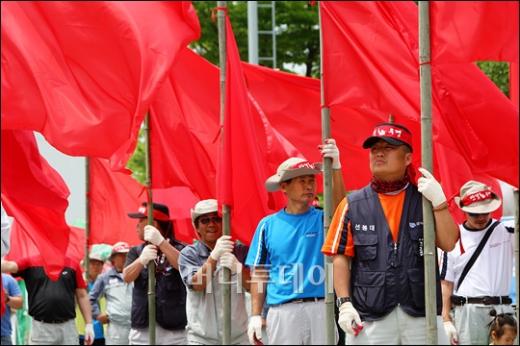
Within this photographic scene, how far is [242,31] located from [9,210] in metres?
19.4

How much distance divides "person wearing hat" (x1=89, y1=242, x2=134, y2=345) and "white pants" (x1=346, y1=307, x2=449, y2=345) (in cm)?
924

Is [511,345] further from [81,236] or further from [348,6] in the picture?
[81,236]

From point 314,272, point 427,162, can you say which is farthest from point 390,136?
point 314,272

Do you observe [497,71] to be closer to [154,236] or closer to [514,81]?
[154,236]

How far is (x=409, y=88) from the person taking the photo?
1256 cm

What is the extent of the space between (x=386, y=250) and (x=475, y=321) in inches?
190

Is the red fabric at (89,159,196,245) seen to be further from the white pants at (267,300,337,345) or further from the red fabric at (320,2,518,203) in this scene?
the white pants at (267,300,337,345)

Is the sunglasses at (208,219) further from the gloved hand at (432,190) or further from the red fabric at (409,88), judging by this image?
the gloved hand at (432,190)

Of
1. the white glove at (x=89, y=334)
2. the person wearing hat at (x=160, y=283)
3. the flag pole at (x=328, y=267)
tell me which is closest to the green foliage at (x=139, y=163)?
the white glove at (x=89, y=334)

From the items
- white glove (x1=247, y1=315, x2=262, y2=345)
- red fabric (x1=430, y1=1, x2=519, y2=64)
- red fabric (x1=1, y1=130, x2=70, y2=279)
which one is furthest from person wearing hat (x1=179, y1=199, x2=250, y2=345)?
red fabric (x1=430, y1=1, x2=519, y2=64)

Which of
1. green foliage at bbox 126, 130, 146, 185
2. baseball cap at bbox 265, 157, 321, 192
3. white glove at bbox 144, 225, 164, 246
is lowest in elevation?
white glove at bbox 144, 225, 164, 246

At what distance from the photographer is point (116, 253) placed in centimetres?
1941

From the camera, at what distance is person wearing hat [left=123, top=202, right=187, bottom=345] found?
14.7 m

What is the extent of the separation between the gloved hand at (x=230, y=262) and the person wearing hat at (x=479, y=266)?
85.4 inches
